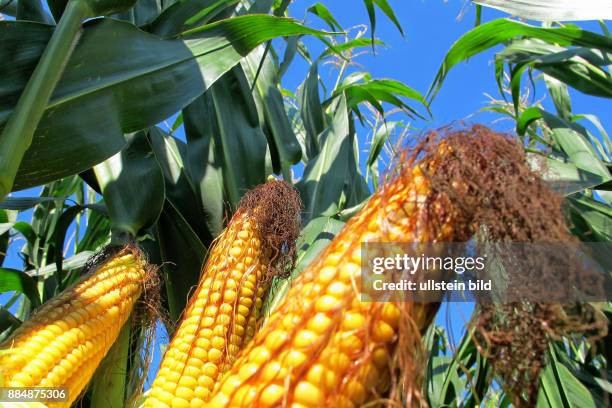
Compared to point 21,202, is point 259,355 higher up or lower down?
lower down

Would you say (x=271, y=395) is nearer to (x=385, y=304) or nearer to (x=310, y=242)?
(x=385, y=304)

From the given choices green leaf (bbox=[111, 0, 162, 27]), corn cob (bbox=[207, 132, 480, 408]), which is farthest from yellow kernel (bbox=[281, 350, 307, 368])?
green leaf (bbox=[111, 0, 162, 27])

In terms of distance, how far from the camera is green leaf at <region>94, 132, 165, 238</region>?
6.39ft

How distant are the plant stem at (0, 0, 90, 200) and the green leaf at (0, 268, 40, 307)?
0.83 m

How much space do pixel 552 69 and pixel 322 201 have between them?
0.96 metres

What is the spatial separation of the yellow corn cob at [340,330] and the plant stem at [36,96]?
76 cm

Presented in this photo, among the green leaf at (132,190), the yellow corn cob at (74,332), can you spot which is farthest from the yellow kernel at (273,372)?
the green leaf at (132,190)

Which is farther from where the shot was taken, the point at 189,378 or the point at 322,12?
the point at 322,12

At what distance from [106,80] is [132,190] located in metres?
Result: 0.39

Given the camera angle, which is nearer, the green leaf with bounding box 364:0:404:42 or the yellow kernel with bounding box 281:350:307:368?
the yellow kernel with bounding box 281:350:307:368

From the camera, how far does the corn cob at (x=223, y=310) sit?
1.30 meters

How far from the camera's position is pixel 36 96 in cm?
140

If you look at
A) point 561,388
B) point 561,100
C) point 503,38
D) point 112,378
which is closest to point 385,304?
point 112,378

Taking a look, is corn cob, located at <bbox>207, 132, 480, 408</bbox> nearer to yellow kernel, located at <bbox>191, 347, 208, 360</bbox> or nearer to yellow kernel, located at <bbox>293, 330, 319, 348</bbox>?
yellow kernel, located at <bbox>293, 330, 319, 348</bbox>
